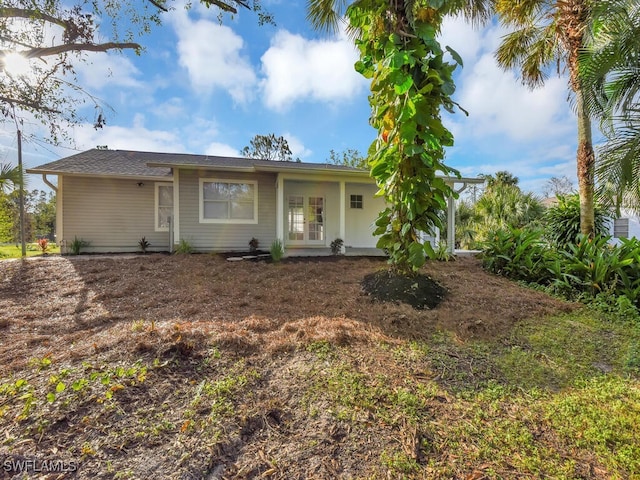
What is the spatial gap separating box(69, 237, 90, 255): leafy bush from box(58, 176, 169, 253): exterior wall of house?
0.25 feet

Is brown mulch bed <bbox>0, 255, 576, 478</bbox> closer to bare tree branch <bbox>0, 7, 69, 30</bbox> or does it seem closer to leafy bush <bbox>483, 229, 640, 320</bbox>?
leafy bush <bbox>483, 229, 640, 320</bbox>

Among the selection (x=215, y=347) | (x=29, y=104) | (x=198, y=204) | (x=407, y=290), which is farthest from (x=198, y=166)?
(x=215, y=347)

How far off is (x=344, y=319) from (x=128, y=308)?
3051mm

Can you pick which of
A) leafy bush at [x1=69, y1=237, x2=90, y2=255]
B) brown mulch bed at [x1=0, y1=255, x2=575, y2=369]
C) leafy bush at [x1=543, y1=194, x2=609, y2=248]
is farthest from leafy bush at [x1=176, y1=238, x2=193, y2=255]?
leafy bush at [x1=543, y1=194, x2=609, y2=248]

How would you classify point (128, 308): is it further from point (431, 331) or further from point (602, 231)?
point (602, 231)

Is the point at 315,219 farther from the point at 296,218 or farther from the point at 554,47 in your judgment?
the point at 554,47

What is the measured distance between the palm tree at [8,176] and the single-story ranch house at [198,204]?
2.36m

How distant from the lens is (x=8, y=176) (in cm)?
659

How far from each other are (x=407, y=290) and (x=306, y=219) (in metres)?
6.92

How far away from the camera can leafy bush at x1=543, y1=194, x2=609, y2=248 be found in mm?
8008

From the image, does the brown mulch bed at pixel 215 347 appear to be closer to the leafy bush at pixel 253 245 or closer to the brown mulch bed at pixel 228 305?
the brown mulch bed at pixel 228 305

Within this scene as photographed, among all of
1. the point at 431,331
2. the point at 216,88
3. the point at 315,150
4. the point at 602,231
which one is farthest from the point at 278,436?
the point at 315,150

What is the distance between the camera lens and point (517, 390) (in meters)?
2.51

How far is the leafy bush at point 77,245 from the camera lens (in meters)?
9.45
